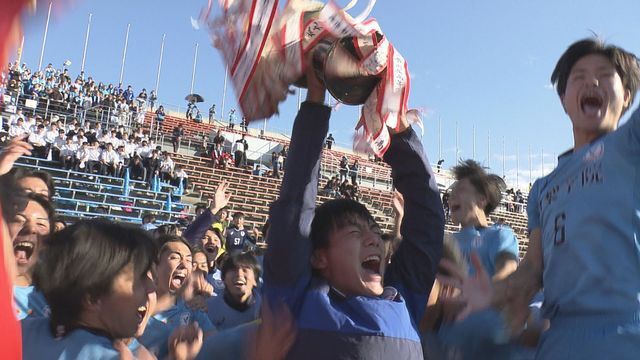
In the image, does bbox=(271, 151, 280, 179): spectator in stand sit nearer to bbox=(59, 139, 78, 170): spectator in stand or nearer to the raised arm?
bbox=(59, 139, 78, 170): spectator in stand

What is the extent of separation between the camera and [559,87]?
182 cm

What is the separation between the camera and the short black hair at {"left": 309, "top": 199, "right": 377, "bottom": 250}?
1.78 m

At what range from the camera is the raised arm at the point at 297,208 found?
1.56 meters

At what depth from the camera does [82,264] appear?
1.54m

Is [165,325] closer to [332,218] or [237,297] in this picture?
[237,297]

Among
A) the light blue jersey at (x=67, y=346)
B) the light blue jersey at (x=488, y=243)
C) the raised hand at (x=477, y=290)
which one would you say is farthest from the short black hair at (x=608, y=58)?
the light blue jersey at (x=67, y=346)

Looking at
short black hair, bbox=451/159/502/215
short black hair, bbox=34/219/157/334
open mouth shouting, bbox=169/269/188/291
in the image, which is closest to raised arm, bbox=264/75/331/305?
short black hair, bbox=34/219/157/334

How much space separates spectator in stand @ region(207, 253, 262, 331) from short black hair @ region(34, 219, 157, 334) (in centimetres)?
Result: 213

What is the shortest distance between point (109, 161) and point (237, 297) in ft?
34.5

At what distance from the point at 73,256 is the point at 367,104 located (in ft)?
3.00

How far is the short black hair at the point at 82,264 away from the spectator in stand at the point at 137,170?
41.7ft

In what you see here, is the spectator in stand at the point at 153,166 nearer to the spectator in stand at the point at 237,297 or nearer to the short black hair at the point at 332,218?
the spectator in stand at the point at 237,297

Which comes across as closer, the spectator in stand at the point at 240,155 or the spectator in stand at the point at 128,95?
the spectator in stand at the point at 240,155

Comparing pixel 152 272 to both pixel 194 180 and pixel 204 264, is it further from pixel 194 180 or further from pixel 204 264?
pixel 194 180
